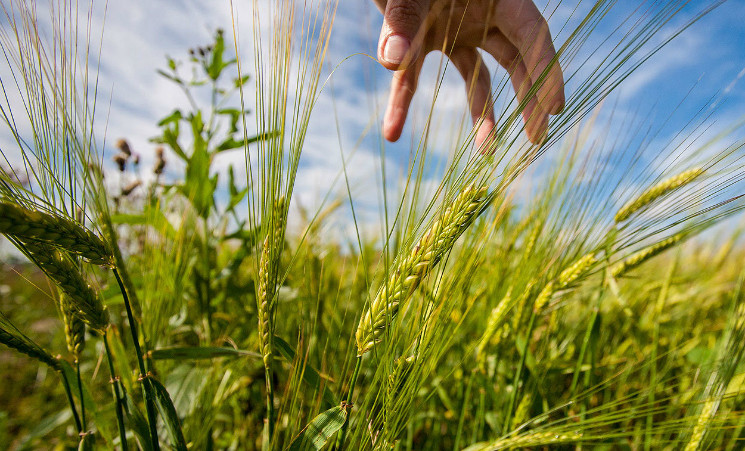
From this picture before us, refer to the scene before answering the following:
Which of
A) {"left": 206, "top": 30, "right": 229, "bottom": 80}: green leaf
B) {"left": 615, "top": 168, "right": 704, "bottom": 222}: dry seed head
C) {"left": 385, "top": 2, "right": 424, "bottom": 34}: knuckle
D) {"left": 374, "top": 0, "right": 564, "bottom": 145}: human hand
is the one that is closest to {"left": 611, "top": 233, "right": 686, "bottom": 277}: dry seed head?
{"left": 615, "top": 168, "right": 704, "bottom": 222}: dry seed head

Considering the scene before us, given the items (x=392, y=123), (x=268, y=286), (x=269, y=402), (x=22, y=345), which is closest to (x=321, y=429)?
(x=269, y=402)

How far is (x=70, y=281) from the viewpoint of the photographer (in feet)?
1.69

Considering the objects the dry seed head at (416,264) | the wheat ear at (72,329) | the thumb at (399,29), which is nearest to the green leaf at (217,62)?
the thumb at (399,29)

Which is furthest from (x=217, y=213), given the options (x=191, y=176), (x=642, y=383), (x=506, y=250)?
(x=642, y=383)

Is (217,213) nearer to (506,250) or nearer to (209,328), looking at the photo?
(209,328)

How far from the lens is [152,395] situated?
0.54 m

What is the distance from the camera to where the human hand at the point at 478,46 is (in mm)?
569

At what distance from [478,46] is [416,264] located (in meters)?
0.60

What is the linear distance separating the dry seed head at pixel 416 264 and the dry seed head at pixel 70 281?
1.24ft

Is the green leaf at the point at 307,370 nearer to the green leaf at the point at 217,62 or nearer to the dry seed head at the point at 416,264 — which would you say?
the dry seed head at the point at 416,264

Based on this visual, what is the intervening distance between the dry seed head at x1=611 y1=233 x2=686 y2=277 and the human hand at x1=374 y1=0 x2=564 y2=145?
467 millimetres

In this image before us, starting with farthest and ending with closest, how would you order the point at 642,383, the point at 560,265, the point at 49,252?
1. the point at 642,383
2. the point at 560,265
3. the point at 49,252

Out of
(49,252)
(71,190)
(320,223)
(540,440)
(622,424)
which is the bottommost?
(622,424)

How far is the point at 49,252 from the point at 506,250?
103 centimetres
